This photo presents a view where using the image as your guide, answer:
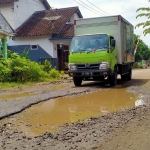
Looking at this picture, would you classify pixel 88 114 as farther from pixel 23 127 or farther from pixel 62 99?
pixel 62 99

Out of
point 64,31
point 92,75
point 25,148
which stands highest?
point 64,31

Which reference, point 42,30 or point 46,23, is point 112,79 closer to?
point 42,30

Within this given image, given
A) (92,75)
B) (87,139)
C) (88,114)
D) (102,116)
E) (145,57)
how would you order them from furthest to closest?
(145,57) → (92,75) → (88,114) → (102,116) → (87,139)

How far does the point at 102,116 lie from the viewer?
697 cm

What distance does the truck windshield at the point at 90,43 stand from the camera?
13.2 meters

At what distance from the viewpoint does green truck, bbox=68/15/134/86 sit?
509 inches

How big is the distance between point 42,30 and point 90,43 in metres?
14.1

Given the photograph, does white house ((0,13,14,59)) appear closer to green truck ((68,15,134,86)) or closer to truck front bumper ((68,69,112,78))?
green truck ((68,15,134,86))

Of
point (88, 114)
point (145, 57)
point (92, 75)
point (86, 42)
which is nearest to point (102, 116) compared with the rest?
point (88, 114)

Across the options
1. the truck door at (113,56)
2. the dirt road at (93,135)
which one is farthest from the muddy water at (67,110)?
the truck door at (113,56)

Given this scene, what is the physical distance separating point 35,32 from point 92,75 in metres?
14.9

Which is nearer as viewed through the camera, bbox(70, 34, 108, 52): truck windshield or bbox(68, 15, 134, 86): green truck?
bbox(68, 15, 134, 86): green truck

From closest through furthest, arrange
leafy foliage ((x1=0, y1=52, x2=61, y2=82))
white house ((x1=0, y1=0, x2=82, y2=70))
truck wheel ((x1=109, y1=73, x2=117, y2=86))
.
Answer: truck wheel ((x1=109, y1=73, x2=117, y2=86)) → leafy foliage ((x1=0, y1=52, x2=61, y2=82)) → white house ((x1=0, y1=0, x2=82, y2=70))

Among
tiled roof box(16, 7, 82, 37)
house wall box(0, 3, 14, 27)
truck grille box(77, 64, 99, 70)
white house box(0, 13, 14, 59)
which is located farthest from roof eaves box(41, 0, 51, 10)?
truck grille box(77, 64, 99, 70)
